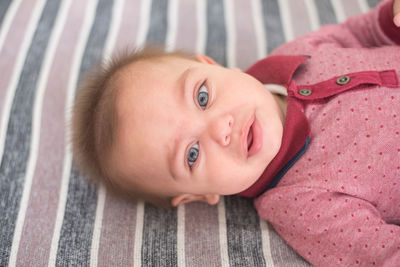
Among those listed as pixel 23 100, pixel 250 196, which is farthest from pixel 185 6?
pixel 250 196

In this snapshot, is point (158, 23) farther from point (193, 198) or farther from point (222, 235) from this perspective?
point (222, 235)

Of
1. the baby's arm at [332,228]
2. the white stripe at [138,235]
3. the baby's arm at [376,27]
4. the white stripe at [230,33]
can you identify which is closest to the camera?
the baby's arm at [332,228]

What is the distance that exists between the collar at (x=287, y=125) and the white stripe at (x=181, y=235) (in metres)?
0.16

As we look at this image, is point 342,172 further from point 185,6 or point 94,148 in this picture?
point 185,6

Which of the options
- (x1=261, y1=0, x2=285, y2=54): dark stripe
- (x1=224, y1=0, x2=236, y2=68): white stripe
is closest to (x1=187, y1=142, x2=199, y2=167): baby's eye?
(x1=224, y1=0, x2=236, y2=68): white stripe

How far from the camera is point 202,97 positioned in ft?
3.07

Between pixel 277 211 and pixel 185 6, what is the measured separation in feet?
2.89

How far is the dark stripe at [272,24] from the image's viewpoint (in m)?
1.40

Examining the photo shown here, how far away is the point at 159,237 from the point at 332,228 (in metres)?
0.40

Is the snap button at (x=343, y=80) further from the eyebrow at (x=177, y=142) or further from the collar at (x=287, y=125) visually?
the eyebrow at (x=177, y=142)

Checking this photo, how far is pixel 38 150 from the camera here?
45.0 inches

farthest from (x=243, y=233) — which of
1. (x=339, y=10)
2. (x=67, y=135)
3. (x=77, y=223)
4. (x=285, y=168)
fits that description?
(x=339, y=10)

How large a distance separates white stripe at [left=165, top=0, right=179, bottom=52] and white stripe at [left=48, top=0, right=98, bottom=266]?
273 millimetres

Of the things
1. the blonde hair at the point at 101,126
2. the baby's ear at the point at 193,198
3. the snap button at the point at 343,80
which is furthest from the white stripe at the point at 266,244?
the snap button at the point at 343,80
